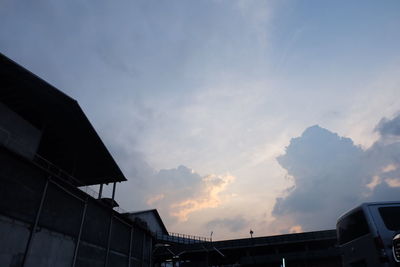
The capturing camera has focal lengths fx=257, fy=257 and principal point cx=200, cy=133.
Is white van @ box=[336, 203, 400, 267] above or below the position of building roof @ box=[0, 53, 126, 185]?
below

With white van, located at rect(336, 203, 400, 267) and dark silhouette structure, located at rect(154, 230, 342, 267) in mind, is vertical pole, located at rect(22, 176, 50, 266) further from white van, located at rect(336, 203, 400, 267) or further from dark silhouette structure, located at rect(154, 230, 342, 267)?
dark silhouette structure, located at rect(154, 230, 342, 267)

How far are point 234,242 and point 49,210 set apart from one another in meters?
30.3

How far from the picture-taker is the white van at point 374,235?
5.49m

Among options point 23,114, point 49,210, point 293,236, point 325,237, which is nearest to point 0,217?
point 49,210

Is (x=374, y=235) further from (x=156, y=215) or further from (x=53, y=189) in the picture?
(x=156, y=215)

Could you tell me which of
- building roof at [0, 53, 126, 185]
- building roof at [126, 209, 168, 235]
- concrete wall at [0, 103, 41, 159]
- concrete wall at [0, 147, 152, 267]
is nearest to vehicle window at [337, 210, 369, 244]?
concrete wall at [0, 147, 152, 267]

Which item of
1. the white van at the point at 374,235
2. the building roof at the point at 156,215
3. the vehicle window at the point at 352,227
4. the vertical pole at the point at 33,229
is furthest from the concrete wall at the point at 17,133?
the building roof at the point at 156,215

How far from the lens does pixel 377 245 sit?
5664 mm

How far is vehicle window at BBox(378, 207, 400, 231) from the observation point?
5.77m

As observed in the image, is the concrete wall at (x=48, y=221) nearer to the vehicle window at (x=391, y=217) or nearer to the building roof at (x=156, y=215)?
the vehicle window at (x=391, y=217)

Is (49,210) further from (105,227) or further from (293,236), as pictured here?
(293,236)

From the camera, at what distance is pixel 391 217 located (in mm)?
5914

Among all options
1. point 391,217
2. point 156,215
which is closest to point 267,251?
point 156,215

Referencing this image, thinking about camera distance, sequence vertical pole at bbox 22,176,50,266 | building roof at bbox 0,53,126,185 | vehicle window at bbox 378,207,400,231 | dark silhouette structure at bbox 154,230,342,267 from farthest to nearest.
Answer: dark silhouette structure at bbox 154,230,342,267, building roof at bbox 0,53,126,185, vertical pole at bbox 22,176,50,266, vehicle window at bbox 378,207,400,231
